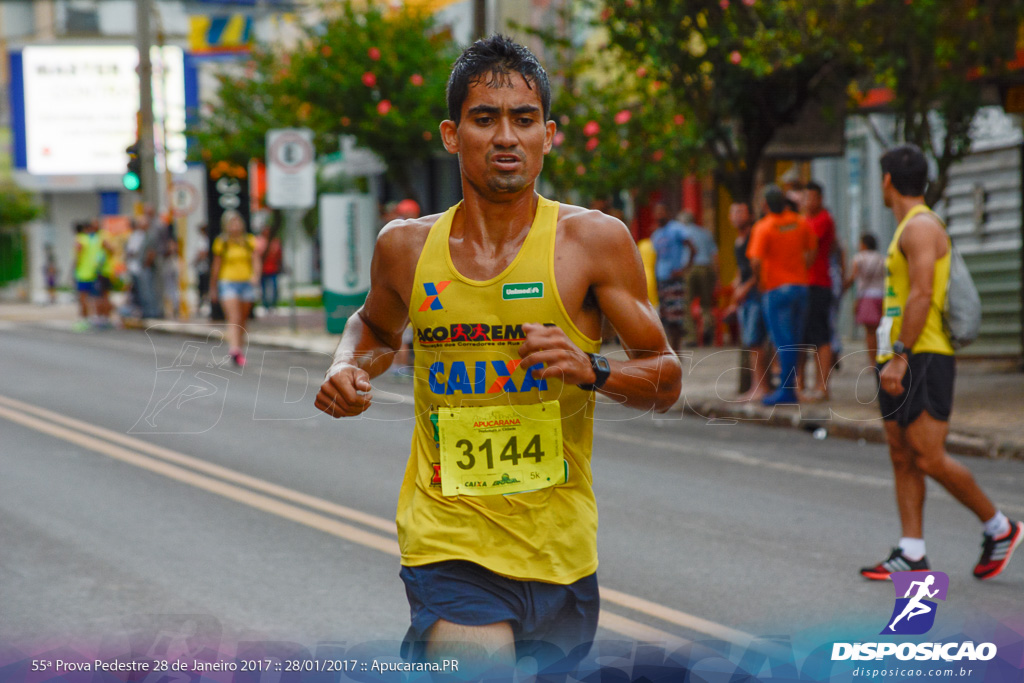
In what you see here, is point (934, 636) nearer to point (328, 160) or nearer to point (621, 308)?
point (621, 308)

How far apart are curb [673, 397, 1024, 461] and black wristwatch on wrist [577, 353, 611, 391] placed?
631 cm

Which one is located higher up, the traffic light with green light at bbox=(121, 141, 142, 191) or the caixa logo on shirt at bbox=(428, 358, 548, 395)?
the traffic light with green light at bbox=(121, 141, 142, 191)

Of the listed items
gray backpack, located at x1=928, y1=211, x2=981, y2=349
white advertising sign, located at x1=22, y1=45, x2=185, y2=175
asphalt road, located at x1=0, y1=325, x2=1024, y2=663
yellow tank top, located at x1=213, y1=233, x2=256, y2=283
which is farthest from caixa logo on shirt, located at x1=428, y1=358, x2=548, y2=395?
white advertising sign, located at x1=22, y1=45, x2=185, y2=175

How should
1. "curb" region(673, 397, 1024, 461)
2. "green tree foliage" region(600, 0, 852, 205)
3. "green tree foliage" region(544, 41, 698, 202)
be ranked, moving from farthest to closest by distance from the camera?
"green tree foliage" region(544, 41, 698, 202)
"green tree foliage" region(600, 0, 852, 205)
"curb" region(673, 397, 1024, 461)

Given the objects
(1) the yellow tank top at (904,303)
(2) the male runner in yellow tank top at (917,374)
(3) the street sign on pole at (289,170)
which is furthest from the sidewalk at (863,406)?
(3) the street sign on pole at (289,170)

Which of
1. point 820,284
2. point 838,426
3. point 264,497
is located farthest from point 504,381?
point 820,284

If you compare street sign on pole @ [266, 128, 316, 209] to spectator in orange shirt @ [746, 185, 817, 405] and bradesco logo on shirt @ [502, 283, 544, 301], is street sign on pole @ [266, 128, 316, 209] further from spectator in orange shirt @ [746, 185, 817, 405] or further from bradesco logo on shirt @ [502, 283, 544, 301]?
bradesco logo on shirt @ [502, 283, 544, 301]

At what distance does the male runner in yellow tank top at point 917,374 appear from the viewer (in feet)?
19.4

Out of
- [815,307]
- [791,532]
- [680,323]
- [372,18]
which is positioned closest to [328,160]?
[372,18]

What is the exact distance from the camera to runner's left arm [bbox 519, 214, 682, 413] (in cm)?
291

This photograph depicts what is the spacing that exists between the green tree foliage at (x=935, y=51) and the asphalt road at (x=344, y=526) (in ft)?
10.9

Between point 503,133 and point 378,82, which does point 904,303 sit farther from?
point 378,82

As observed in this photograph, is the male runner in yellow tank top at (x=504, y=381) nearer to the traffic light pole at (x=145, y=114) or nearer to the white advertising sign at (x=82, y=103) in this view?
the traffic light pole at (x=145, y=114)

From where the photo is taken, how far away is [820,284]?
40.0 ft
